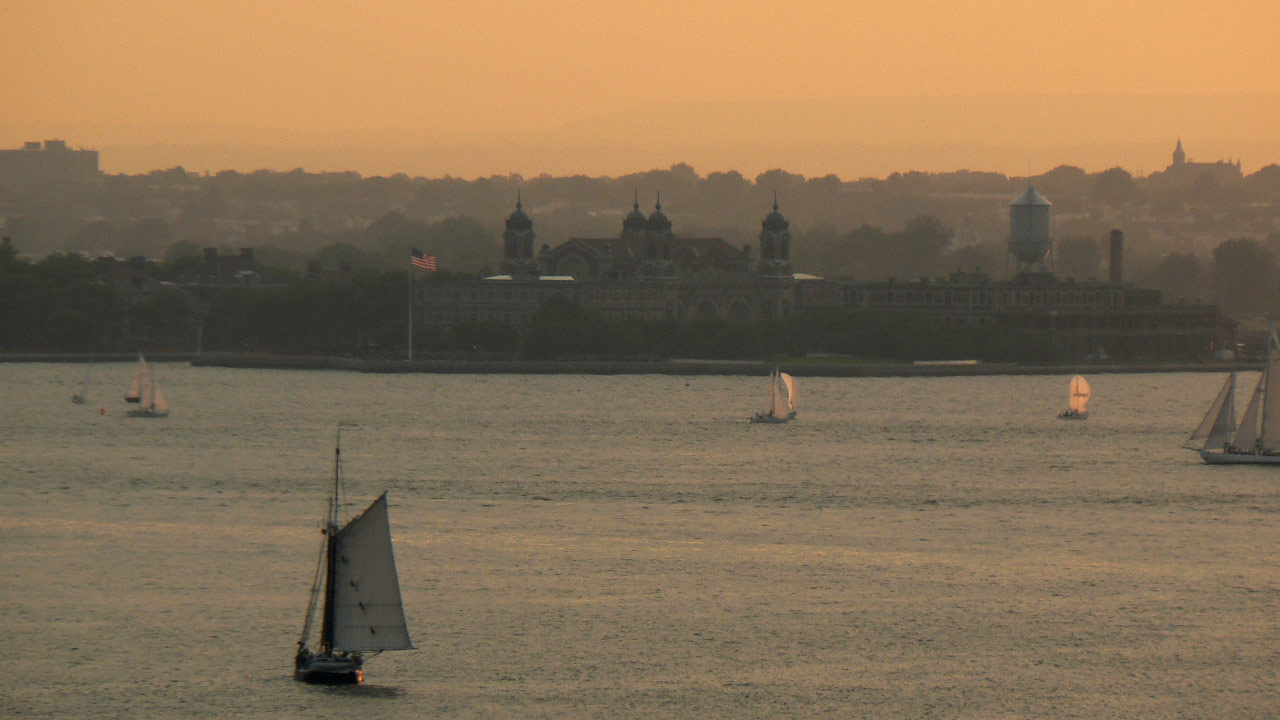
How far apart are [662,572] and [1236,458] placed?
41.4 m

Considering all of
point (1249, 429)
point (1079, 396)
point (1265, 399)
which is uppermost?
point (1265, 399)

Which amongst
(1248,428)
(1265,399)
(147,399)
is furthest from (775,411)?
(1265,399)

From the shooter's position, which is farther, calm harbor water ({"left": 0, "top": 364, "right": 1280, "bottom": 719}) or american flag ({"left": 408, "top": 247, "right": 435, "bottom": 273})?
american flag ({"left": 408, "top": 247, "right": 435, "bottom": 273})

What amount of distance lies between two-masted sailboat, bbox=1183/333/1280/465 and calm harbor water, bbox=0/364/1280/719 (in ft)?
4.96

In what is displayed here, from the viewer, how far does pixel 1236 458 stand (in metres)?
97.9

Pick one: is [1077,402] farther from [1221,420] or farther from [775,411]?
[1221,420]

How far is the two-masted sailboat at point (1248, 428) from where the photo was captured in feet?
315

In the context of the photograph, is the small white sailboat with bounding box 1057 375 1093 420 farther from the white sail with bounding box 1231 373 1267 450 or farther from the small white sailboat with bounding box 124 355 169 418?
the small white sailboat with bounding box 124 355 169 418

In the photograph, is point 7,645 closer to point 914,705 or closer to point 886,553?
point 914,705

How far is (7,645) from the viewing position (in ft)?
176

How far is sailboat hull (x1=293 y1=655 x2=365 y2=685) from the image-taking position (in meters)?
49.2

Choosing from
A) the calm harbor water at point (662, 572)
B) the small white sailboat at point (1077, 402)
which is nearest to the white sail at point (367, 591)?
the calm harbor water at point (662, 572)

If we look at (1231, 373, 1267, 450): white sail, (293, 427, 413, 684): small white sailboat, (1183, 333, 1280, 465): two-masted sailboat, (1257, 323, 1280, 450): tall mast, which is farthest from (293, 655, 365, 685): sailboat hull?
(1231, 373, 1267, 450): white sail

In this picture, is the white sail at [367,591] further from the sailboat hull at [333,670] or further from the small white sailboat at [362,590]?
the sailboat hull at [333,670]
